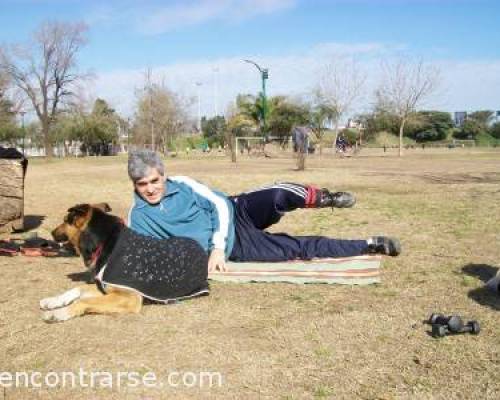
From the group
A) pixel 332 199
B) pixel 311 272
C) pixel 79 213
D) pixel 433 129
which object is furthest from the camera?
pixel 433 129

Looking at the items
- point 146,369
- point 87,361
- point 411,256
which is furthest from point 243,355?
point 411,256

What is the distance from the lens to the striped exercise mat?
16.3 feet

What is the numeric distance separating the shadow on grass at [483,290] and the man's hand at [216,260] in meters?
2.09

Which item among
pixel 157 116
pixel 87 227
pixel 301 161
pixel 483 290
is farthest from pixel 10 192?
pixel 157 116

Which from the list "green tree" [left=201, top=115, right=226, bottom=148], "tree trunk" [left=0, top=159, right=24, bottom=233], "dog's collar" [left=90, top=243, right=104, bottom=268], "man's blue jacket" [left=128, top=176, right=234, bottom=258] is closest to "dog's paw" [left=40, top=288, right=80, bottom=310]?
"dog's collar" [left=90, top=243, right=104, bottom=268]

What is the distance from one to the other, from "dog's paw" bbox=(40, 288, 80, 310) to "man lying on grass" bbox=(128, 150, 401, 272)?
0.89 meters

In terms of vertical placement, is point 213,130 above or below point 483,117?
below

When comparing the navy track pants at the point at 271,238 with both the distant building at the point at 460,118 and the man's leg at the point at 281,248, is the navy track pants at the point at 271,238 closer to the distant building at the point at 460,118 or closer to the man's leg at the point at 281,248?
the man's leg at the point at 281,248

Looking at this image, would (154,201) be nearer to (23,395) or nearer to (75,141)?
(23,395)

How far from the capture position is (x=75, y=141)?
74188 millimetres

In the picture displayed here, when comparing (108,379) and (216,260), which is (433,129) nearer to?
(216,260)

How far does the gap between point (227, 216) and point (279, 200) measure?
1.79 ft

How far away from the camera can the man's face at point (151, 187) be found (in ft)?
15.5

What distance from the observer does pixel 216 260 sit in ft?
16.0
